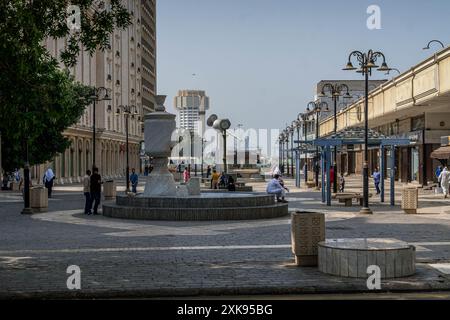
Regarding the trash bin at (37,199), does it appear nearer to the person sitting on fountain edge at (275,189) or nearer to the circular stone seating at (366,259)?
the person sitting on fountain edge at (275,189)

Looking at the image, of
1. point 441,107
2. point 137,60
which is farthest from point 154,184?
point 137,60

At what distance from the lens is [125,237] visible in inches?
646

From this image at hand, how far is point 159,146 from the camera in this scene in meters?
25.0

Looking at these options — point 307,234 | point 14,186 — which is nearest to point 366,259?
point 307,234

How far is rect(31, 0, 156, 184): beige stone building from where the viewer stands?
60763 millimetres

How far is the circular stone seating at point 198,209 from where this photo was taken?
21.0 m

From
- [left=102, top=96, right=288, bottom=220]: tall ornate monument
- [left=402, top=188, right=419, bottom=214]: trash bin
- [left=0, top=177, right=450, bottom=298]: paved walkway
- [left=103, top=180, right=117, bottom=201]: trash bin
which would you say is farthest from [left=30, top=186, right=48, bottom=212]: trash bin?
[left=402, top=188, right=419, bottom=214]: trash bin

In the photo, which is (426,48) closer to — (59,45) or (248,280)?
(248,280)

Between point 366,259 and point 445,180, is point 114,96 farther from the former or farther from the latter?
point 366,259

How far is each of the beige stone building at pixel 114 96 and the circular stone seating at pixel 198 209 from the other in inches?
849

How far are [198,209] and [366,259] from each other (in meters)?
11.2

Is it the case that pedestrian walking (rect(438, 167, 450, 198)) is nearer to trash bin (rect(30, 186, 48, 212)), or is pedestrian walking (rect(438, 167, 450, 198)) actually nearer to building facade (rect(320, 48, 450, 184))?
building facade (rect(320, 48, 450, 184))

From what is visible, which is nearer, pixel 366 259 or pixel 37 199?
pixel 366 259
